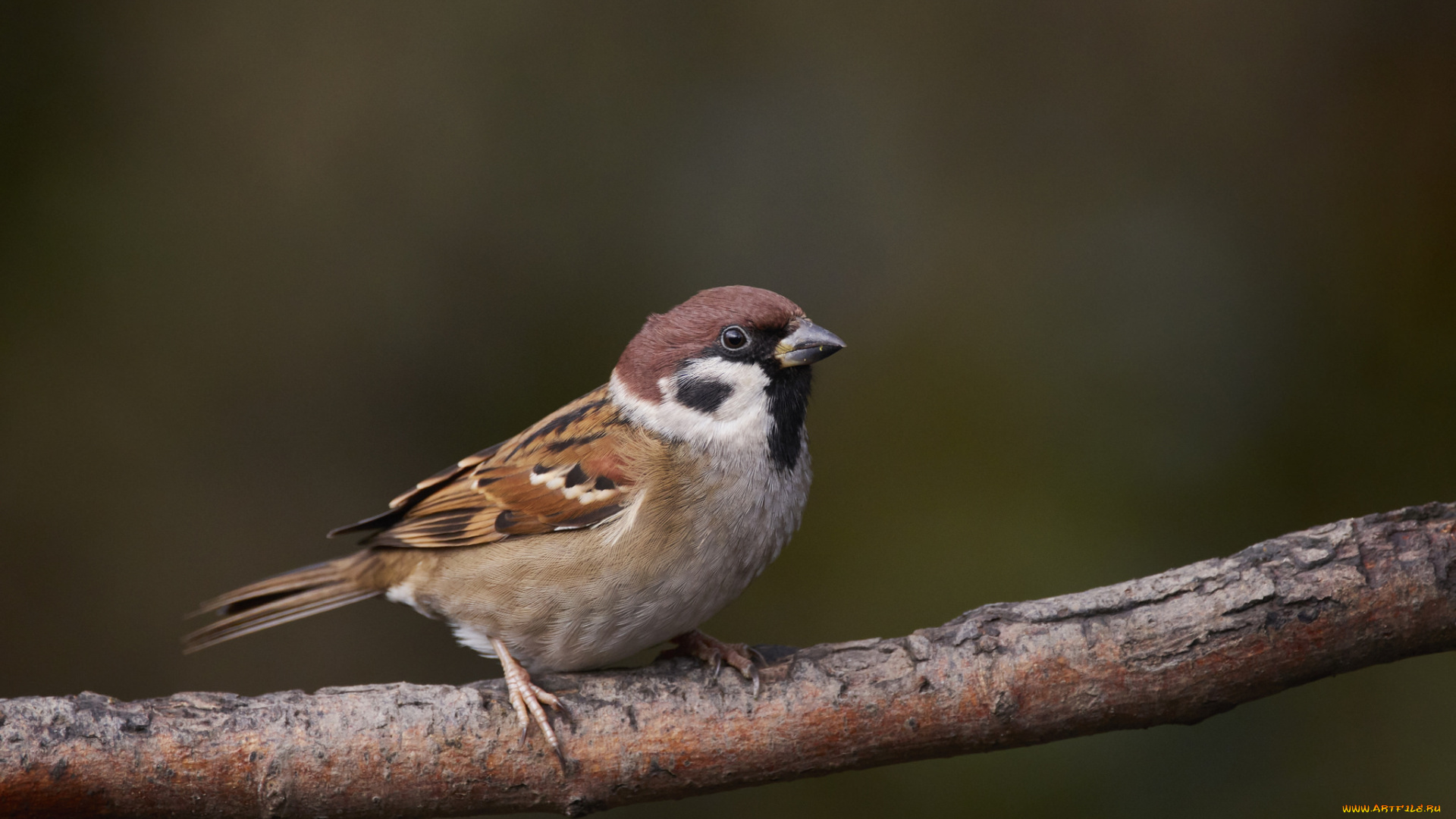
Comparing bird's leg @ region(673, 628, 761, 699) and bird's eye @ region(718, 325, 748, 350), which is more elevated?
bird's eye @ region(718, 325, 748, 350)

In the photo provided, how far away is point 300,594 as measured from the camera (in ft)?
10.6

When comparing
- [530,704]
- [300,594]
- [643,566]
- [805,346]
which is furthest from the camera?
[300,594]

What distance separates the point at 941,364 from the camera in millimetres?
4016

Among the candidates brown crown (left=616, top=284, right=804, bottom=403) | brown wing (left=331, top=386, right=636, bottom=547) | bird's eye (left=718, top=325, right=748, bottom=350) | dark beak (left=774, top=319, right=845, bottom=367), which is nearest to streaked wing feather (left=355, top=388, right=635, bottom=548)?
brown wing (left=331, top=386, right=636, bottom=547)

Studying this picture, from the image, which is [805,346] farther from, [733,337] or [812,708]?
[812,708]

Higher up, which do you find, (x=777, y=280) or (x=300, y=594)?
(x=777, y=280)

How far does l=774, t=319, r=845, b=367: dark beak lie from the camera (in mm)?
2725

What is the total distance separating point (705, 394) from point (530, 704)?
0.87m

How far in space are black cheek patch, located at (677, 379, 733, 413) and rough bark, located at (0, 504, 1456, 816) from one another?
0.67 meters

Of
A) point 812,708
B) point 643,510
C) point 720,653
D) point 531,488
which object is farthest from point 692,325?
point 812,708

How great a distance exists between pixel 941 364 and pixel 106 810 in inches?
113

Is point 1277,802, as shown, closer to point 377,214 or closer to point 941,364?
point 941,364

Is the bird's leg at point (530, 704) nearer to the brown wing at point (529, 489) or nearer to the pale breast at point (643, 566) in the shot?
the pale breast at point (643, 566)

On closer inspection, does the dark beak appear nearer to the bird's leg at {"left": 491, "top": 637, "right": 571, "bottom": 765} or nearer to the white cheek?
the white cheek
